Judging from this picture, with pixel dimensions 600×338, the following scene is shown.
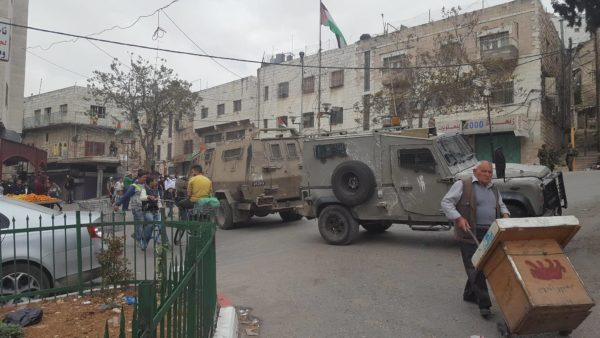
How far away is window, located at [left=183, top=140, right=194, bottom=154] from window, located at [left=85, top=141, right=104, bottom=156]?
26.5ft

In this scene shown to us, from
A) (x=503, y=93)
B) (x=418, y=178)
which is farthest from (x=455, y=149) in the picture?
(x=503, y=93)

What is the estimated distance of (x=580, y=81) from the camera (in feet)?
111

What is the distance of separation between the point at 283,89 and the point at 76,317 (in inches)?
1334

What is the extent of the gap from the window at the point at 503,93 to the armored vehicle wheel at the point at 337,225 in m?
20.0

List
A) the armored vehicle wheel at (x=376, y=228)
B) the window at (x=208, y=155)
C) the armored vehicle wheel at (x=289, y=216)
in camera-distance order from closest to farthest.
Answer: the armored vehicle wheel at (x=376, y=228) < the armored vehicle wheel at (x=289, y=216) < the window at (x=208, y=155)

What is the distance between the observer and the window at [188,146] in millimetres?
45062

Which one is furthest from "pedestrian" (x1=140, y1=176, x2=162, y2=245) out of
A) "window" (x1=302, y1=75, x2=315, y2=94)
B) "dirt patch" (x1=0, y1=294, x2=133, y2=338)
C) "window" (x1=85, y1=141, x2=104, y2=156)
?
"window" (x1=85, y1=141, x2=104, y2=156)

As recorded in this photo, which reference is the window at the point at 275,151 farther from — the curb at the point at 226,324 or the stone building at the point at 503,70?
the stone building at the point at 503,70

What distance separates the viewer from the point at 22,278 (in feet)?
16.6

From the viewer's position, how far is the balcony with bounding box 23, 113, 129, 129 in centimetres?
4409

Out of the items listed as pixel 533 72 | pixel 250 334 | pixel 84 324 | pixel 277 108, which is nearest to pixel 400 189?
pixel 250 334

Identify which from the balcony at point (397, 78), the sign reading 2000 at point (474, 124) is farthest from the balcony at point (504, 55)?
the balcony at point (397, 78)

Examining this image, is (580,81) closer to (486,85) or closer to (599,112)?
(599,112)

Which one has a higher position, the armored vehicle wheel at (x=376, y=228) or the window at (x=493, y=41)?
the window at (x=493, y=41)
